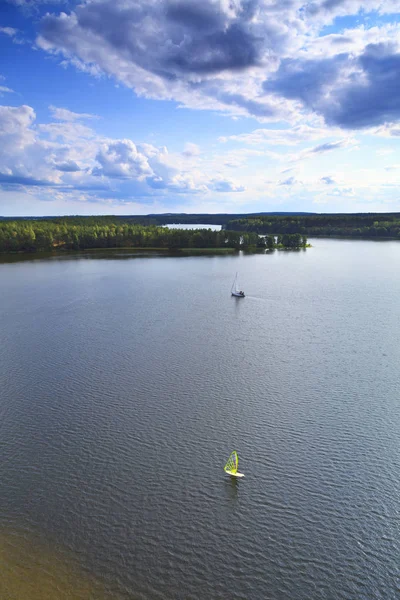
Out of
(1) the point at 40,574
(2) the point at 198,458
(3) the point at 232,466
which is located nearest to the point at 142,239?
(2) the point at 198,458

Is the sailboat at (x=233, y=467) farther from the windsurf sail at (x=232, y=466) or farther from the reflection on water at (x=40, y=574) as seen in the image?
the reflection on water at (x=40, y=574)

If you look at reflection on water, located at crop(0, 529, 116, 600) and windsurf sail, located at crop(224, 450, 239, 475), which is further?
windsurf sail, located at crop(224, 450, 239, 475)

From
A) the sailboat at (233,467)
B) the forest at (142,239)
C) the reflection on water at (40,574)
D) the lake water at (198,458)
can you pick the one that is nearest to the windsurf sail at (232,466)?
the sailboat at (233,467)

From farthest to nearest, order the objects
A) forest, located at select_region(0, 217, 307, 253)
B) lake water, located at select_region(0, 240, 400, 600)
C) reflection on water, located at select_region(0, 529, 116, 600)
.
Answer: forest, located at select_region(0, 217, 307, 253), lake water, located at select_region(0, 240, 400, 600), reflection on water, located at select_region(0, 529, 116, 600)

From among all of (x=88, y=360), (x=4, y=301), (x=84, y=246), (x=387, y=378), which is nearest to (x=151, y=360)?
(x=88, y=360)

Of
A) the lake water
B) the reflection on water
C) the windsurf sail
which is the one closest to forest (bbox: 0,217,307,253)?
the lake water

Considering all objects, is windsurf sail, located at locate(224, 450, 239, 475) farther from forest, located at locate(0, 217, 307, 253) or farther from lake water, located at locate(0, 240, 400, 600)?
forest, located at locate(0, 217, 307, 253)

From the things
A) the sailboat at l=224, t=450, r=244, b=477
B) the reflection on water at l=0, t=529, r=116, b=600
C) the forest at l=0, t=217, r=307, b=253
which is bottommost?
the reflection on water at l=0, t=529, r=116, b=600

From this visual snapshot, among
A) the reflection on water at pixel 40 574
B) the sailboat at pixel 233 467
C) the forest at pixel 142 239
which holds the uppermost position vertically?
the forest at pixel 142 239
